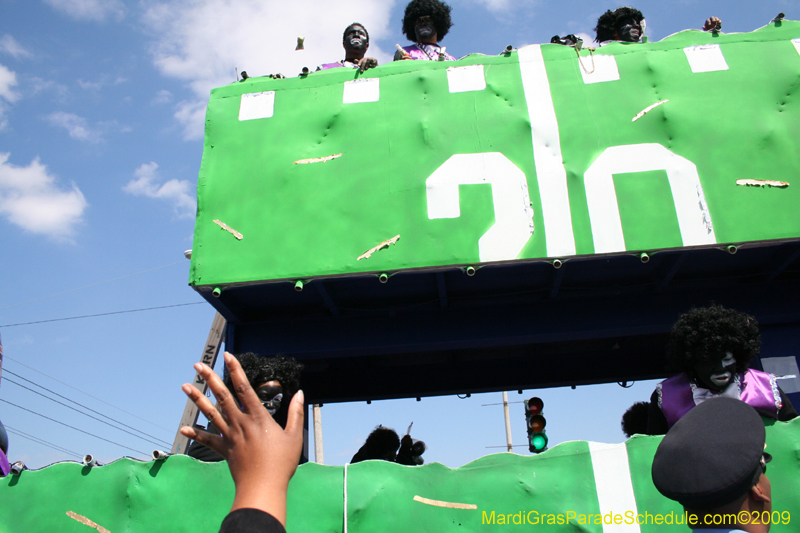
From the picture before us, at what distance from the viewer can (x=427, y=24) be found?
7844 mm

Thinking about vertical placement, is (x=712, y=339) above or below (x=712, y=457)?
above

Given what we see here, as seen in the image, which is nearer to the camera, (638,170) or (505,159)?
(638,170)

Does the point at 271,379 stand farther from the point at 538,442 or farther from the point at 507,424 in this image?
the point at 507,424

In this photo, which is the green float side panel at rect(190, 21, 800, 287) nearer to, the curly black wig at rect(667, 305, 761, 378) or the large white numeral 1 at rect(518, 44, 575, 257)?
the large white numeral 1 at rect(518, 44, 575, 257)

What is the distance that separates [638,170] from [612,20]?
2.92 meters

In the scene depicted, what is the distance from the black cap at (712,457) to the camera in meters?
1.68

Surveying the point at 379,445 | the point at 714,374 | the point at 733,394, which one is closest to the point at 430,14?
the point at 379,445

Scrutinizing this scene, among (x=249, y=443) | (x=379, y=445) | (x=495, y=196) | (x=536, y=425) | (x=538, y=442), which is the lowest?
(x=249, y=443)

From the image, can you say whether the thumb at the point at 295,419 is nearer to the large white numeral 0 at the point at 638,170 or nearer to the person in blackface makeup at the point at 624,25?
the large white numeral 0 at the point at 638,170

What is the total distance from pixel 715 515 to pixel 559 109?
188 inches

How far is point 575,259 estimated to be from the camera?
5.21 m

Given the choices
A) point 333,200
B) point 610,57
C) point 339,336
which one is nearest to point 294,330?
point 339,336

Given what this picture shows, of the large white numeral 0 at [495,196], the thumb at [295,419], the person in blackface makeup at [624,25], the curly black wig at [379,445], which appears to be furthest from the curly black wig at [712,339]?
the person in blackface makeup at [624,25]

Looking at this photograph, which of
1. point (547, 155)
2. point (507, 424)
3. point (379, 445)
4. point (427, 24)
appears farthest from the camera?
point (507, 424)
